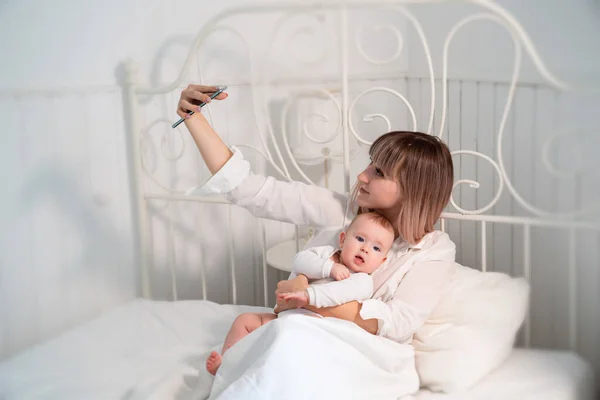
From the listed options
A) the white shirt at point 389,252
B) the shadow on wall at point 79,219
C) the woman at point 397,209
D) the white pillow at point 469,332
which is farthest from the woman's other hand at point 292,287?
the shadow on wall at point 79,219

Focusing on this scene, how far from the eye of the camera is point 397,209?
53.8 inches

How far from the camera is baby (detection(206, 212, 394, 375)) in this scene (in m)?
1.25

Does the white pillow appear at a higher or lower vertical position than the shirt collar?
lower

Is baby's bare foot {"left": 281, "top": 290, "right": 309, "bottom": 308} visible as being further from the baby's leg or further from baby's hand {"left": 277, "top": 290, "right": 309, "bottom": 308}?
the baby's leg

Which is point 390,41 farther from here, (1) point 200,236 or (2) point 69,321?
(2) point 69,321

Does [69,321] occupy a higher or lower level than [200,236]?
lower

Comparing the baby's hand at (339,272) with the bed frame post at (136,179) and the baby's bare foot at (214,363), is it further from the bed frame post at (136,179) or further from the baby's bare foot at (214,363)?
the bed frame post at (136,179)

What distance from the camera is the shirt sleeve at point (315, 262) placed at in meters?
1.30

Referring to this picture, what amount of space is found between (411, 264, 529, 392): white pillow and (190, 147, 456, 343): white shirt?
47 millimetres

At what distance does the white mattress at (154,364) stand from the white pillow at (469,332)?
0.03 m

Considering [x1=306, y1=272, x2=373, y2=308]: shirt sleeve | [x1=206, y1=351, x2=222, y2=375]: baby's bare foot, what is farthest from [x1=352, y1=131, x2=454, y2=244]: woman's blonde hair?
[x1=206, y1=351, x2=222, y2=375]: baby's bare foot

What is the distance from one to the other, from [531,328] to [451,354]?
0.23m

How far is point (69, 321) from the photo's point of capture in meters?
1.66

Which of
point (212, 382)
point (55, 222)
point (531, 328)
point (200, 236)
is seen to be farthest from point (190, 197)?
point (531, 328)
